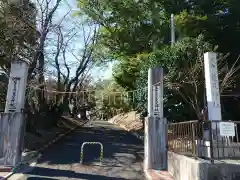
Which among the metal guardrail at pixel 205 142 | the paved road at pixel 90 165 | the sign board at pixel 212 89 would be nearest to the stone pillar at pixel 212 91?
the sign board at pixel 212 89

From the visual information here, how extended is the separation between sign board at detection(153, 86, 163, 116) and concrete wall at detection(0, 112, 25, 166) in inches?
227

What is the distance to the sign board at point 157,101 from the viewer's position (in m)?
12.1

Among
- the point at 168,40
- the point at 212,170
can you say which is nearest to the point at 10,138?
the point at 212,170

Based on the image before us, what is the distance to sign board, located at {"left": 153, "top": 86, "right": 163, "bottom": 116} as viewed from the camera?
12.1 metres

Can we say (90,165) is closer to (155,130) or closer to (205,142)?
(155,130)

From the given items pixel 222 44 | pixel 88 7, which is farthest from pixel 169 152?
pixel 88 7

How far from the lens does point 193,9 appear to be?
816 inches

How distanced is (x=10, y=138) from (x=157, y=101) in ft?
21.0

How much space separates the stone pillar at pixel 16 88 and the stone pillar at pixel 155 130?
220 inches

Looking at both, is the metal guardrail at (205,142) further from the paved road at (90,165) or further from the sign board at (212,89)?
the paved road at (90,165)

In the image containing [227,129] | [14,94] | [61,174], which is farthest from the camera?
[14,94]

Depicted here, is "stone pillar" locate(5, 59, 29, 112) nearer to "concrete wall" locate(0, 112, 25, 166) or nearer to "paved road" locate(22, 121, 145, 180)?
"concrete wall" locate(0, 112, 25, 166)

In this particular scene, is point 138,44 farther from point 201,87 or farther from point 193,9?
point 201,87

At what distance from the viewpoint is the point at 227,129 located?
7.80m
